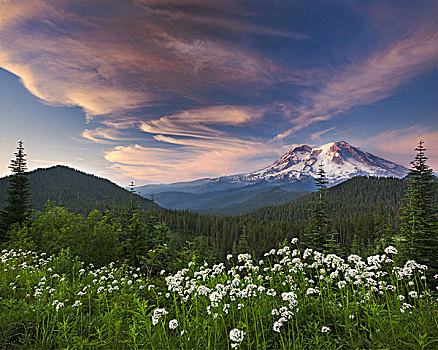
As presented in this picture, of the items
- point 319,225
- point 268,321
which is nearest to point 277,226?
point 319,225

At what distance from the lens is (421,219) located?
1889cm

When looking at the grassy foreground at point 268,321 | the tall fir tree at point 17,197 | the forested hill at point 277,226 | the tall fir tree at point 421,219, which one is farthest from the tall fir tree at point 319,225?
the forested hill at point 277,226

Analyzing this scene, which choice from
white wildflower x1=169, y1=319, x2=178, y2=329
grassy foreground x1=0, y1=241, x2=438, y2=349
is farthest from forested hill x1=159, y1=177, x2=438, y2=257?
white wildflower x1=169, y1=319, x2=178, y2=329

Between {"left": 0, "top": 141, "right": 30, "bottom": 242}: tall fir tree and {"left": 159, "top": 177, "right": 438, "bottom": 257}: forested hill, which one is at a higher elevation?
{"left": 0, "top": 141, "right": 30, "bottom": 242}: tall fir tree

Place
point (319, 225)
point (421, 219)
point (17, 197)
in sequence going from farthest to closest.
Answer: point (17, 197) < point (421, 219) < point (319, 225)

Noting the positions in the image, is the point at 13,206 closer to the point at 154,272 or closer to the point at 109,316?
the point at 154,272

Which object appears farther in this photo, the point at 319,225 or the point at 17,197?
the point at 17,197

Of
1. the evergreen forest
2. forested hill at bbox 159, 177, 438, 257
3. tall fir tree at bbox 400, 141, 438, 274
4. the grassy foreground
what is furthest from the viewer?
forested hill at bbox 159, 177, 438, 257

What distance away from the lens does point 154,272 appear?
10.1 meters

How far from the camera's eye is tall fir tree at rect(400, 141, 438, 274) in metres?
18.2

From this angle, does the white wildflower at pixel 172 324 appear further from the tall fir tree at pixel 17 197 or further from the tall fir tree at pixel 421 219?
the tall fir tree at pixel 17 197

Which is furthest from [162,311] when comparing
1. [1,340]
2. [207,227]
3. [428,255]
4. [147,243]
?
[207,227]

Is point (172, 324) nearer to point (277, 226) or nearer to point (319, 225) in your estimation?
point (319, 225)

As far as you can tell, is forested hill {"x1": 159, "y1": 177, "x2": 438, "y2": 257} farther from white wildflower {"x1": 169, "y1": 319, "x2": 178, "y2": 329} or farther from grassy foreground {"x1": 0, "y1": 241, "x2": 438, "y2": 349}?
white wildflower {"x1": 169, "y1": 319, "x2": 178, "y2": 329}
